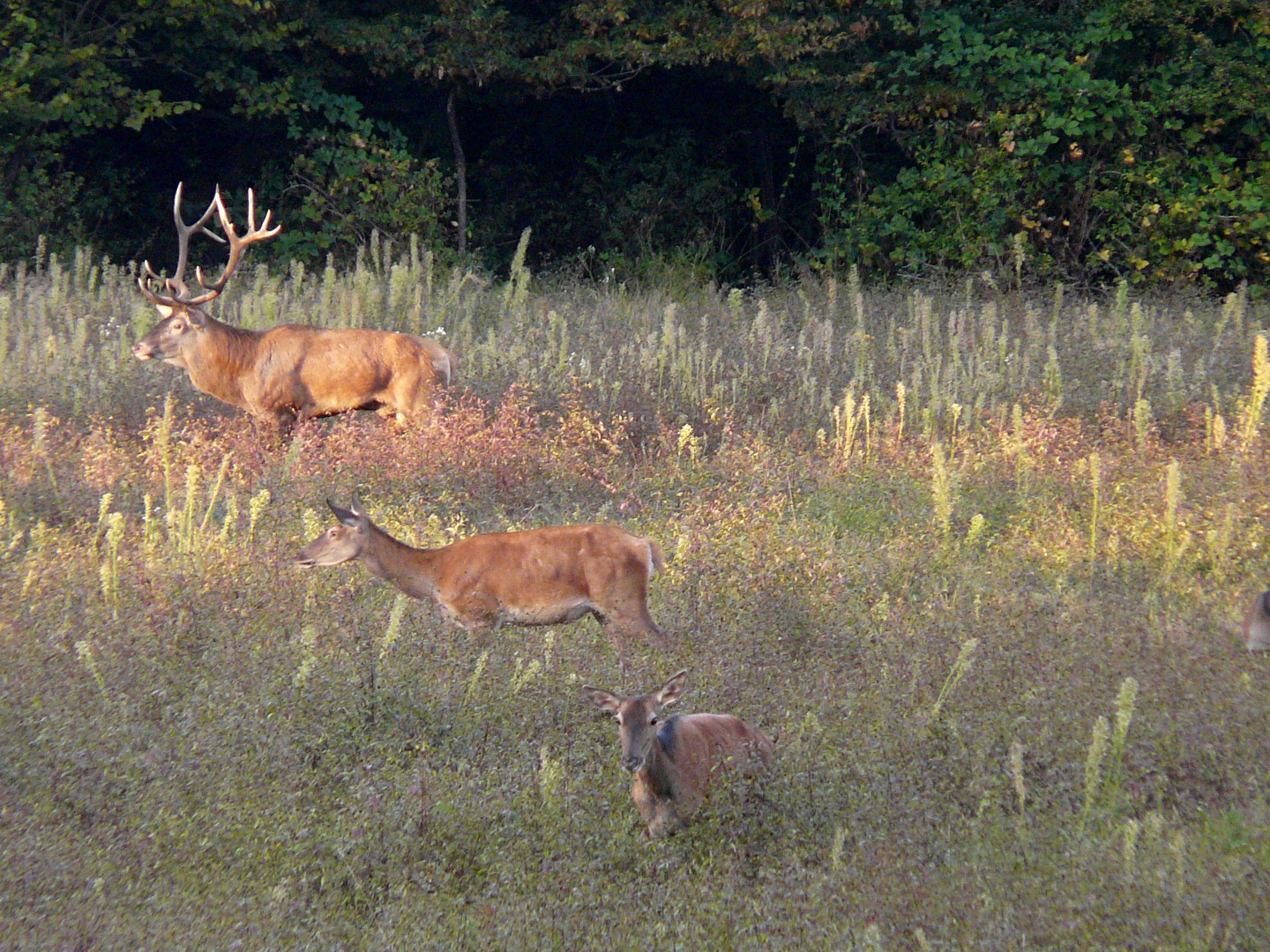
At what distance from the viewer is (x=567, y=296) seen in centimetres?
1390

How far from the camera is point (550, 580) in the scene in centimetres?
623

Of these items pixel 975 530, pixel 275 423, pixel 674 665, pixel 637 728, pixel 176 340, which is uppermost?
pixel 176 340

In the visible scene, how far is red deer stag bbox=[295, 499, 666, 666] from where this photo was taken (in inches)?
243

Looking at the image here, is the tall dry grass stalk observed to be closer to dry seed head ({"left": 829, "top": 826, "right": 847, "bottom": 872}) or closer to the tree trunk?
dry seed head ({"left": 829, "top": 826, "right": 847, "bottom": 872})

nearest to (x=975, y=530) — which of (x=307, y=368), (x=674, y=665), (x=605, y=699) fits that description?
(x=674, y=665)

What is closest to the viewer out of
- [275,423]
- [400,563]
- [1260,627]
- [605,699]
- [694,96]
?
[605,699]

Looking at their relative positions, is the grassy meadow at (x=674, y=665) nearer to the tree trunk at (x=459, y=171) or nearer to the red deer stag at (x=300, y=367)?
the red deer stag at (x=300, y=367)

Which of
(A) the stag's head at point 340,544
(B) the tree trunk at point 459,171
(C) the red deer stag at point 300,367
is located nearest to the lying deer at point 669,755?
(A) the stag's head at point 340,544

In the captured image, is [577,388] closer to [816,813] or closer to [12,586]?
[12,586]

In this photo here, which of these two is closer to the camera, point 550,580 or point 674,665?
point 674,665

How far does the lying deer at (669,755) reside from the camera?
178 inches

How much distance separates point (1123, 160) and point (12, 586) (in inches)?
513

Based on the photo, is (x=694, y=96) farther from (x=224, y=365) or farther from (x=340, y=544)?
(x=340, y=544)

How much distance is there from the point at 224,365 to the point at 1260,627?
21.5 ft
